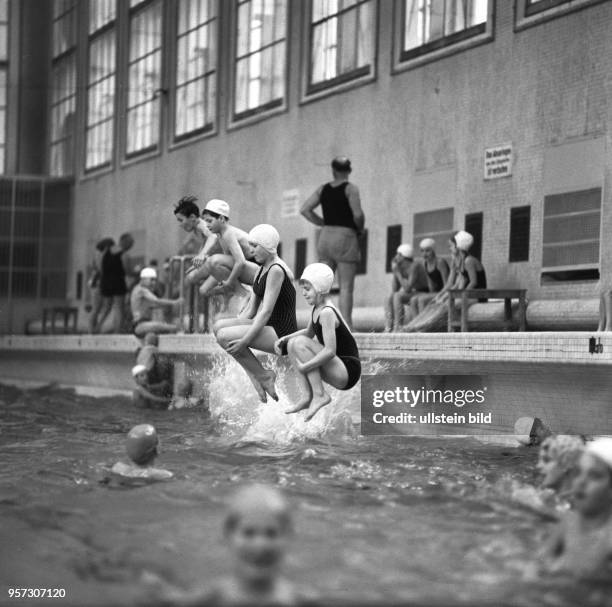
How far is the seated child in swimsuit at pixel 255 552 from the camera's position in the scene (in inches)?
145

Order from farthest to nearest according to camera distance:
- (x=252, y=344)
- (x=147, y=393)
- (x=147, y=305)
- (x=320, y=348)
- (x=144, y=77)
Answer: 1. (x=144, y=77)
2. (x=147, y=305)
3. (x=147, y=393)
4. (x=252, y=344)
5. (x=320, y=348)

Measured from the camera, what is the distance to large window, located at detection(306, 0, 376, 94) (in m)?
19.4

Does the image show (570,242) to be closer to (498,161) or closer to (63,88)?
(498,161)

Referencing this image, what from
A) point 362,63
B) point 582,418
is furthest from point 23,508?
point 362,63

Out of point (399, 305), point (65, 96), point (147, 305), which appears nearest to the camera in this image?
point (399, 305)

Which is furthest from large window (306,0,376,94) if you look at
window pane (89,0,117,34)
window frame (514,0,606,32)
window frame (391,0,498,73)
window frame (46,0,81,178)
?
window frame (46,0,81,178)

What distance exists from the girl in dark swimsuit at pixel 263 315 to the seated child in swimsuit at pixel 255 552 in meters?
6.63

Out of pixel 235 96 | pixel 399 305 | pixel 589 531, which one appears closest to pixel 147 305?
pixel 399 305

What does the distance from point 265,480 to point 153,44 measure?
2108cm

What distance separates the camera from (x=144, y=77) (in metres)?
28.5

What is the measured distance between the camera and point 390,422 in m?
11.7

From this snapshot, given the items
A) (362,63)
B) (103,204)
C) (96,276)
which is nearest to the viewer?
(362,63)

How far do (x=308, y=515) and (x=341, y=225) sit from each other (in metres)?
7.28

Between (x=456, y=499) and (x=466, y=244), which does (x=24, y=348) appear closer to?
(x=466, y=244)
